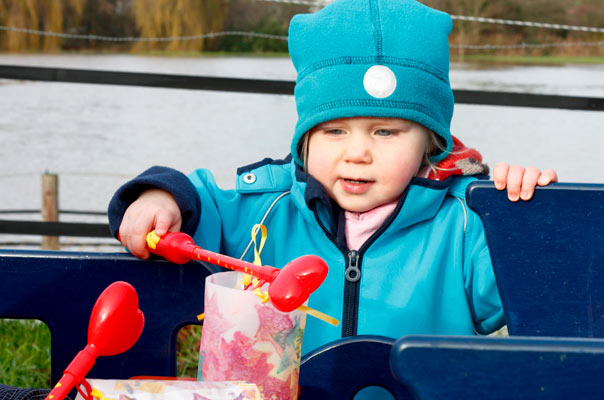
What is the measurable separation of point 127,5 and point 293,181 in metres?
1.67

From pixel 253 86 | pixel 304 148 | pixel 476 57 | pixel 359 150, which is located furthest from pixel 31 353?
pixel 476 57

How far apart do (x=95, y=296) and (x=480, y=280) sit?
0.56 meters

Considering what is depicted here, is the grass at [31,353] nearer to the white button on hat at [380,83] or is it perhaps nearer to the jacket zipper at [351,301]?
the jacket zipper at [351,301]

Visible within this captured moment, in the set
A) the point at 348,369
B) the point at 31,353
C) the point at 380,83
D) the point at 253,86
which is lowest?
the point at 31,353

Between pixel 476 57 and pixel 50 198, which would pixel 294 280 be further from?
pixel 50 198

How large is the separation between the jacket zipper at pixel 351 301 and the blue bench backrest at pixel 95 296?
23 cm

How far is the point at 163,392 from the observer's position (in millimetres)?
677

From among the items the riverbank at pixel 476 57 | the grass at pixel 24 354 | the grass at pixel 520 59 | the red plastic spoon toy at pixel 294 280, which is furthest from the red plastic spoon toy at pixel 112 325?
the grass at pixel 520 59

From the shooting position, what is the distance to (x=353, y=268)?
1.11m

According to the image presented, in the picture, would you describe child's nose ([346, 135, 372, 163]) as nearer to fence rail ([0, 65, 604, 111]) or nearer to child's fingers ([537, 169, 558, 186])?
child's fingers ([537, 169, 558, 186])

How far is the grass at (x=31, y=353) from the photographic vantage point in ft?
5.70

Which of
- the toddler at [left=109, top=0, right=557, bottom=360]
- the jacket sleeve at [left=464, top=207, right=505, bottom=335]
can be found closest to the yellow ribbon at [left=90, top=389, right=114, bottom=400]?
the toddler at [left=109, top=0, right=557, bottom=360]

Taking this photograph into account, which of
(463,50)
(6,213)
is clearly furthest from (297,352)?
(6,213)

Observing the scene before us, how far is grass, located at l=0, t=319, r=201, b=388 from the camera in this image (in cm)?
174
